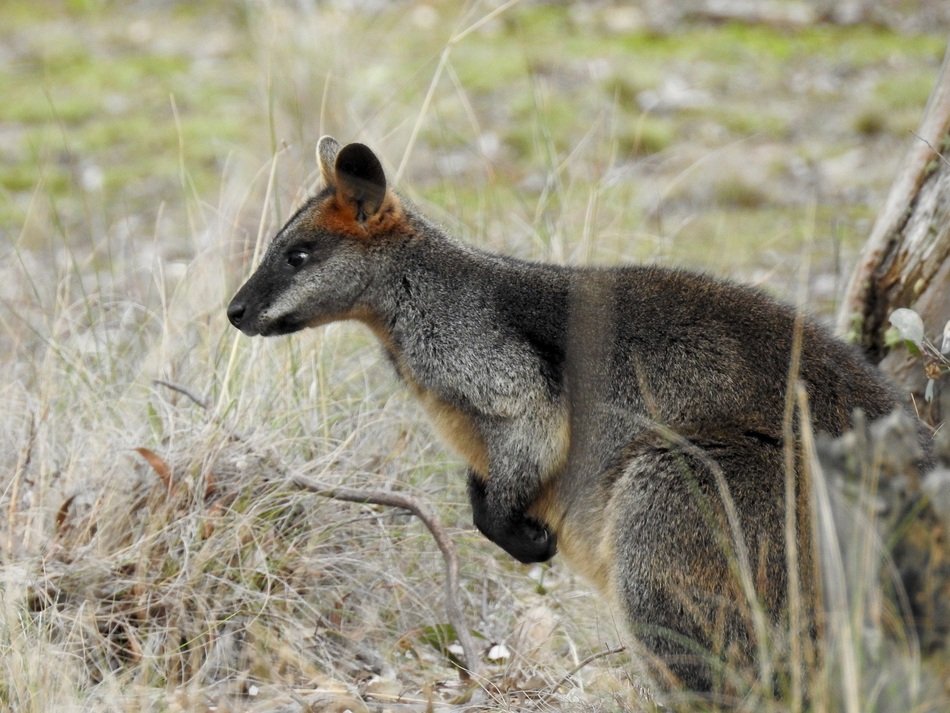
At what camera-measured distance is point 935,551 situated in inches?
102

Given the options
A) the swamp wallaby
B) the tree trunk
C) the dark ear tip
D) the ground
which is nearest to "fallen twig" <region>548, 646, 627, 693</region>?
the ground

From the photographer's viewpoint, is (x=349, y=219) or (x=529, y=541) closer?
(x=529, y=541)

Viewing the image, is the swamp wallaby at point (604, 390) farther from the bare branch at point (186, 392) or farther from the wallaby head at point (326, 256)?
the bare branch at point (186, 392)

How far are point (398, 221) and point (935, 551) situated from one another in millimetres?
1972

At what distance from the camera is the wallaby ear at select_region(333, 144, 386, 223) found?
12.6ft

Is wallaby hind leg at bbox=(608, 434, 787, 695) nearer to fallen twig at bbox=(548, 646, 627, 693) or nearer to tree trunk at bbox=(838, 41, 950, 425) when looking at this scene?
fallen twig at bbox=(548, 646, 627, 693)

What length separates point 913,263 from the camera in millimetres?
4562

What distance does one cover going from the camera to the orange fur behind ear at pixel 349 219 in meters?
3.98

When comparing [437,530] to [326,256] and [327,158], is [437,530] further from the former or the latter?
[327,158]

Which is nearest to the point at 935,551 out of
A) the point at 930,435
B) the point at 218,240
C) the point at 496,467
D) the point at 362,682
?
the point at 930,435

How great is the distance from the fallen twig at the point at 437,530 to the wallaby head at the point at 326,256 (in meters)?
0.50

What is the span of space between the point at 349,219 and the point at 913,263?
1.94m

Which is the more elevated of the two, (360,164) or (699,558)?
(360,164)

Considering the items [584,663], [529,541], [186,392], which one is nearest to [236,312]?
[186,392]
